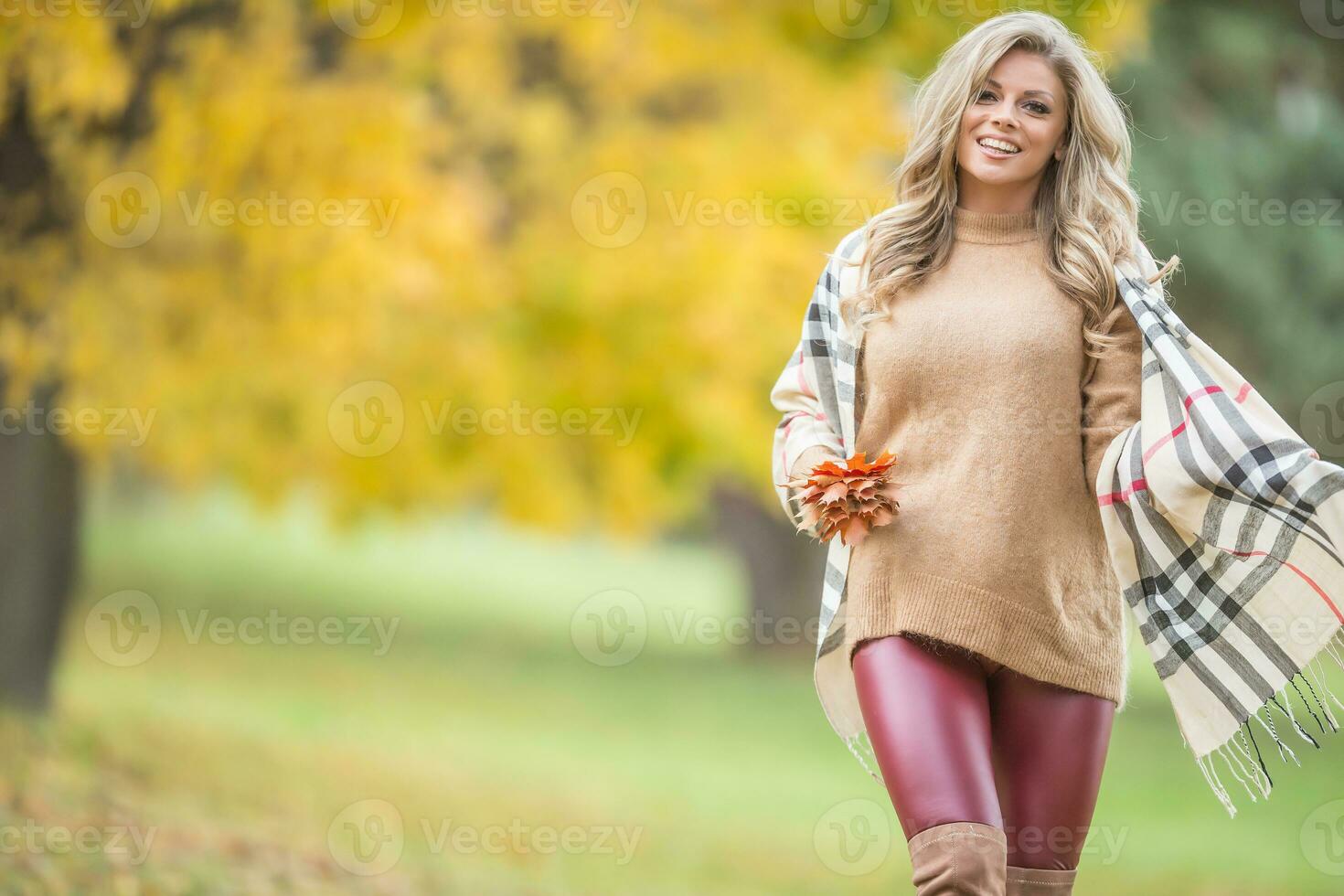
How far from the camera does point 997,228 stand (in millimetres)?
3141

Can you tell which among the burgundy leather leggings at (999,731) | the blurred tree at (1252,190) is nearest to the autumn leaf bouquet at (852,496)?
the burgundy leather leggings at (999,731)

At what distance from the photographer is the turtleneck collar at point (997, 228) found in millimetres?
3133

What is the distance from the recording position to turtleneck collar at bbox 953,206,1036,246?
313 cm

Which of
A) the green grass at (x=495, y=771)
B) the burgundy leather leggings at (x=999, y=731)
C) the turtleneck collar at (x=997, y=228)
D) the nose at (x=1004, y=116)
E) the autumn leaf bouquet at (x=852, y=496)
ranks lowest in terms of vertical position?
the green grass at (x=495, y=771)

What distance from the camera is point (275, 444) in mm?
9227

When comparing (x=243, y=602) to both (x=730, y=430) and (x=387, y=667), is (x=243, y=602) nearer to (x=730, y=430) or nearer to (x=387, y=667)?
(x=387, y=667)

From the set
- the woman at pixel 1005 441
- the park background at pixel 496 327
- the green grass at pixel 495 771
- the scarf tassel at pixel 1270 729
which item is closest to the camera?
the scarf tassel at pixel 1270 729

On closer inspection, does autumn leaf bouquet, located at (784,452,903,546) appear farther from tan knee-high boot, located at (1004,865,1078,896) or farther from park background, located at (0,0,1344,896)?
park background, located at (0,0,1344,896)

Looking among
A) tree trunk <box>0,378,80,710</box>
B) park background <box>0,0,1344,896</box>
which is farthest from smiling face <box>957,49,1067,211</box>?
tree trunk <box>0,378,80,710</box>

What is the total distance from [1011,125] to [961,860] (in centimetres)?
151

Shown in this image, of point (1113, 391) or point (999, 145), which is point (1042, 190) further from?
point (1113, 391)

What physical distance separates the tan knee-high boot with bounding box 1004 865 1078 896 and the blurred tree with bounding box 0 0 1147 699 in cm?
389

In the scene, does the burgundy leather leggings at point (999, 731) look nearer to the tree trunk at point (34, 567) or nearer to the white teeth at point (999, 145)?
the white teeth at point (999, 145)

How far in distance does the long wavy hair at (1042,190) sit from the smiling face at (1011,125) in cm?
3
